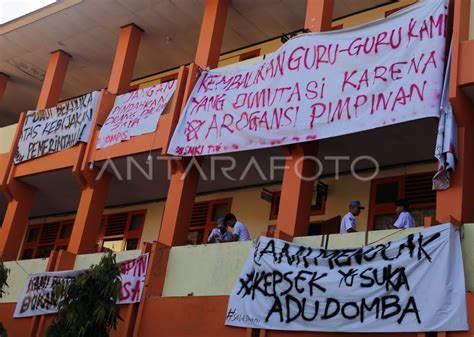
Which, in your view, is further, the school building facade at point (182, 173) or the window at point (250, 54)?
the window at point (250, 54)

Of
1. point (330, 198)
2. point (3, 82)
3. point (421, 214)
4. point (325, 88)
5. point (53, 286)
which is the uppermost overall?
point (3, 82)

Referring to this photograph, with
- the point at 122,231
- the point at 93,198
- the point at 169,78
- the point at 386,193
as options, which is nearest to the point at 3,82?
the point at 169,78

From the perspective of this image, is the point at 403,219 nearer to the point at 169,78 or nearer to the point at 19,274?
the point at 19,274

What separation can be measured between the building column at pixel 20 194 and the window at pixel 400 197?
7.55 meters

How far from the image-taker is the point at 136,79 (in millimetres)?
16875

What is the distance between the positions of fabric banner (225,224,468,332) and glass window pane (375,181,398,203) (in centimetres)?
323

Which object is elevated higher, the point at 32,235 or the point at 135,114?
the point at 135,114

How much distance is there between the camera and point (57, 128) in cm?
1420

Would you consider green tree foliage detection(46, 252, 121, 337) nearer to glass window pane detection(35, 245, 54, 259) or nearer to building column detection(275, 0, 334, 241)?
building column detection(275, 0, 334, 241)

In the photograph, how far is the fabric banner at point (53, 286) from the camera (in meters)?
10.6

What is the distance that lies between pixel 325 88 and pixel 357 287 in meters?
3.16

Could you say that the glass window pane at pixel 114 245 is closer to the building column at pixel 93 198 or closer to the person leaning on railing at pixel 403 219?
the building column at pixel 93 198

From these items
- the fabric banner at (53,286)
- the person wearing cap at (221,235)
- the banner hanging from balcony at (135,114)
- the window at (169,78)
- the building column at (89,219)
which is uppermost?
the window at (169,78)

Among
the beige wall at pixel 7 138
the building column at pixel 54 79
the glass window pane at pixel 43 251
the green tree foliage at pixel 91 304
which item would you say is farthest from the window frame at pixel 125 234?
the green tree foliage at pixel 91 304
